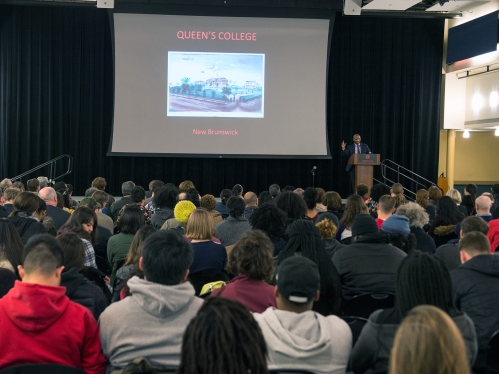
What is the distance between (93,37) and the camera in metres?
12.2

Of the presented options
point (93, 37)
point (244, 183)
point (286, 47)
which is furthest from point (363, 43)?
point (93, 37)

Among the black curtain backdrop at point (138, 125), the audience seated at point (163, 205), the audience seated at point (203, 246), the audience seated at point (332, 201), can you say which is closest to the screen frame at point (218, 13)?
the black curtain backdrop at point (138, 125)

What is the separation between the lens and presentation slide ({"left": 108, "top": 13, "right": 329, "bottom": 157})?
1149 cm

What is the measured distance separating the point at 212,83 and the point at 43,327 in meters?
9.66

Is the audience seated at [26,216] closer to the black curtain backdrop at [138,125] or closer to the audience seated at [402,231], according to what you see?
the audience seated at [402,231]

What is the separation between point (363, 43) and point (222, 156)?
13.6 feet

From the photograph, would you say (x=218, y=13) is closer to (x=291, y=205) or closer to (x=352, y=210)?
(x=291, y=205)

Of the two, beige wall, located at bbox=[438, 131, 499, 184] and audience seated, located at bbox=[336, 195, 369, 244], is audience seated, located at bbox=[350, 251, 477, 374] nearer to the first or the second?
audience seated, located at bbox=[336, 195, 369, 244]

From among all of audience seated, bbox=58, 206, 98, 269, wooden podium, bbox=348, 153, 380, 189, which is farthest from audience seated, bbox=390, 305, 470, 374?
wooden podium, bbox=348, 153, 380, 189

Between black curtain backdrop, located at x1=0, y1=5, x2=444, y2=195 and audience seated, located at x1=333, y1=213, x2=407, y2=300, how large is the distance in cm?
833

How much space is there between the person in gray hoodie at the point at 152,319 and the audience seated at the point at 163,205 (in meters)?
3.37

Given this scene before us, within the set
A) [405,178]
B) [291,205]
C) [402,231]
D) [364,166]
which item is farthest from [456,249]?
[405,178]

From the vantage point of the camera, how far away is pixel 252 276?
2787mm

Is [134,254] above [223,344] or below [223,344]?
below
